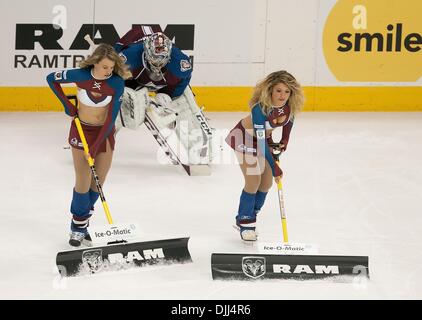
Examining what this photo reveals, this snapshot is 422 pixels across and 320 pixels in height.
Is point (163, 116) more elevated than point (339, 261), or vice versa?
point (163, 116)

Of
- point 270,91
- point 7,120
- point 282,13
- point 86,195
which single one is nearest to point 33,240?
point 86,195

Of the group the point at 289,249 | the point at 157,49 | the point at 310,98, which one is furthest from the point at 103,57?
the point at 310,98

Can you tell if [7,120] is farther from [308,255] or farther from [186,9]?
[308,255]

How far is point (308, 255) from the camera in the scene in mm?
5453

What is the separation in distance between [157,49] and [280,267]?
2380 millimetres

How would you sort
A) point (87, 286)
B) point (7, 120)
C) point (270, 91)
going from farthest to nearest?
point (7, 120), point (270, 91), point (87, 286)

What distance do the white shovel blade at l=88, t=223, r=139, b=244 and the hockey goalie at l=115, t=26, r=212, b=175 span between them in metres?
1.87

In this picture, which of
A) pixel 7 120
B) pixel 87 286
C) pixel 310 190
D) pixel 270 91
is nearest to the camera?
pixel 87 286

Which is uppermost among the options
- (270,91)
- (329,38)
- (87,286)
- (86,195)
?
(329,38)

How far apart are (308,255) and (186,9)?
13.3 feet

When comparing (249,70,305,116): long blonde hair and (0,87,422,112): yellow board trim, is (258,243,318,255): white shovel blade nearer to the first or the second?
(249,70,305,116): long blonde hair

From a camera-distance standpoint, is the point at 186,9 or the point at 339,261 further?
the point at 186,9

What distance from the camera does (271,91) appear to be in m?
5.70

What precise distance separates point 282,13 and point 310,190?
2466 mm
